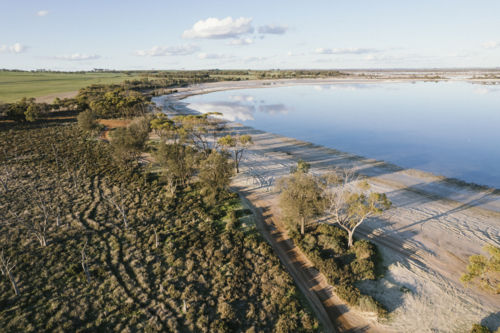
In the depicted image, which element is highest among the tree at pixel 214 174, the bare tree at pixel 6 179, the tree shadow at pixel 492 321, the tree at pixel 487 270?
the tree at pixel 214 174

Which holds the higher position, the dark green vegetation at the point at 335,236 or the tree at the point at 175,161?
the tree at the point at 175,161

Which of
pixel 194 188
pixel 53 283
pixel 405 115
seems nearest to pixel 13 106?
pixel 194 188

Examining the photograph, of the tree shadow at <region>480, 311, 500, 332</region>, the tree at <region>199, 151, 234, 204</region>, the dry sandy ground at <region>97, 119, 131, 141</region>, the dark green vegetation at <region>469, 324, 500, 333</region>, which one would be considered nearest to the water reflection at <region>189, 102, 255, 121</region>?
the dry sandy ground at <region>97, 119, 131, 141</region>

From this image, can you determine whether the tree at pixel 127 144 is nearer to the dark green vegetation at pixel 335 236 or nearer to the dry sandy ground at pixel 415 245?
the dry sandy ground at pixel 415 245

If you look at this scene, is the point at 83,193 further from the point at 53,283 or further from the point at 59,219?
the point at 53,283

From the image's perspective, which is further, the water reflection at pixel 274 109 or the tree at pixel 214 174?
the water reflection at pixel 274 109

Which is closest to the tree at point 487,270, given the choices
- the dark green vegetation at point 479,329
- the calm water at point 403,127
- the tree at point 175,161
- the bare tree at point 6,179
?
the dark green vegetation at point 479,329

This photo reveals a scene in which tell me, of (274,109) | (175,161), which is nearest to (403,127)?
(274,109)
